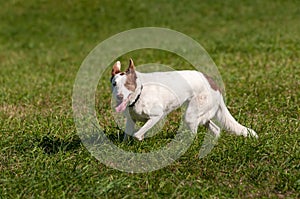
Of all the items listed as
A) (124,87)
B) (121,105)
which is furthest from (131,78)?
(121,105)

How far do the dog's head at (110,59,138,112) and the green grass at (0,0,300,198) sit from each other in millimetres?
Result: 557

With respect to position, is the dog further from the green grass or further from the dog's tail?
the green grass

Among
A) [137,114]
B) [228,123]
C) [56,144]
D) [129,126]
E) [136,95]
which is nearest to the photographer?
[136,95]

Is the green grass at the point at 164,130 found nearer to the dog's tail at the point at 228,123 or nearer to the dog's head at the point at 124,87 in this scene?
the dog's tail at the point at 228,123

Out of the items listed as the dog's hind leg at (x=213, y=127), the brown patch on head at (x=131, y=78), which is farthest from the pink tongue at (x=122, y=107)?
the dog's hind leg at (x=213, y=127)

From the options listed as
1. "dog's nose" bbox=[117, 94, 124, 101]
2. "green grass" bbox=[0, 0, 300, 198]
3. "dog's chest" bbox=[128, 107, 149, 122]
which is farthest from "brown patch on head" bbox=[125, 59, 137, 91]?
"green grass" bbox=[0, 0, 300, 198]

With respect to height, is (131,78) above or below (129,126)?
above

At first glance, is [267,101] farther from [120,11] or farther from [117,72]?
[120,11]

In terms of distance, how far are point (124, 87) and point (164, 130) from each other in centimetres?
126

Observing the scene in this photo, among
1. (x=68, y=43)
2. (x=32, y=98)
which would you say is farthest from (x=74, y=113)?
(x=68, y=43)

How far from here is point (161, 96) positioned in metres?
5.73

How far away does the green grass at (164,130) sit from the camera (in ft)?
17.0

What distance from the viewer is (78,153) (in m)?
5.82

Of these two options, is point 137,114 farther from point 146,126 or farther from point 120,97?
point 120,97
